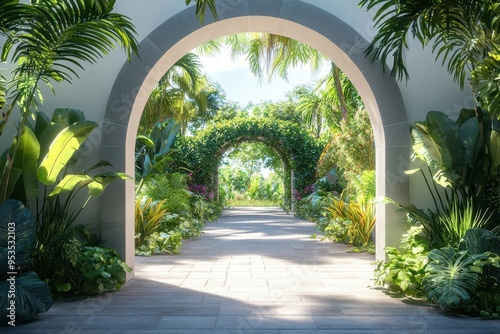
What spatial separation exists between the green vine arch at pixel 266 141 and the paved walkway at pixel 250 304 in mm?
8647

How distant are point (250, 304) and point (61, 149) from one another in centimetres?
225

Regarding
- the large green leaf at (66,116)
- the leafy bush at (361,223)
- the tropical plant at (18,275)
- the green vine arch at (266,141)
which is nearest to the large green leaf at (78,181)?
the tropical plant at (18,275)

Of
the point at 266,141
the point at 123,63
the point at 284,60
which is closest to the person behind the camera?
the point at 123,63

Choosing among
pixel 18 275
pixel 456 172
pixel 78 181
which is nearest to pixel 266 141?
pixel 456 172

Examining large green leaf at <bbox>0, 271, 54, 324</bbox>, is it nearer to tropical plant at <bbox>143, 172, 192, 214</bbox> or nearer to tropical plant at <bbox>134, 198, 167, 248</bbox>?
tropical plant at <bbox>134, 198, 167, 248</bbox>

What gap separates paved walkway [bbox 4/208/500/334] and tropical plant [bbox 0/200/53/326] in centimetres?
13

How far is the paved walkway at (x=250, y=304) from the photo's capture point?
402 cm

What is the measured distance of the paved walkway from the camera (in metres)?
4.02

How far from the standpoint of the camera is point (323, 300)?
4.98m

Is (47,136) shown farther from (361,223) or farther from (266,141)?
(266,141)

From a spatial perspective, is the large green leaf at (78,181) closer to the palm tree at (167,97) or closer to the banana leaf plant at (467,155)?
the banana leaf plant at (467,155)

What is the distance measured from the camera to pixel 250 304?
481cm

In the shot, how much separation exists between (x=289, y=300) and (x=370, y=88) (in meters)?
2.50

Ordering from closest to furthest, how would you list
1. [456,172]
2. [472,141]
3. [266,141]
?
[472,141] < [456,172] < [266,141]
